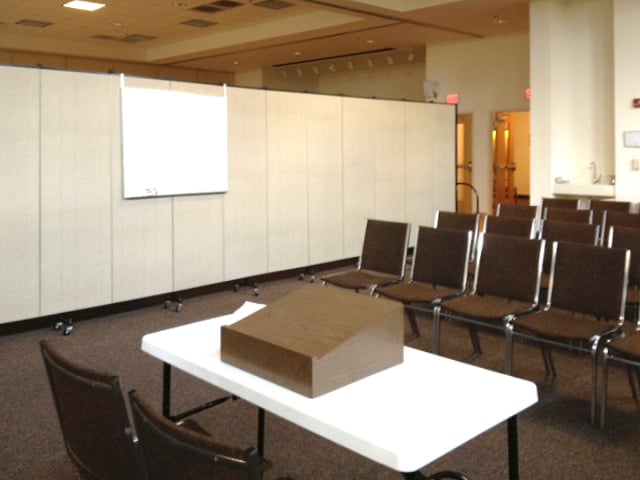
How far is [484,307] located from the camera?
13.6 ft

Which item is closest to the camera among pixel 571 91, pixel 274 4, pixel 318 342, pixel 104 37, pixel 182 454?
pixel 182 454

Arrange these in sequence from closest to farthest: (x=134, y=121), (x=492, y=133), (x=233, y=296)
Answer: (x=134, y=121) → (x=233, y=296) → (x=492, y=133)

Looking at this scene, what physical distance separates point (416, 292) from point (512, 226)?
4.17 ft

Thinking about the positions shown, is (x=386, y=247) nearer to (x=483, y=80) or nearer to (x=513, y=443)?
(x=513, y=443)

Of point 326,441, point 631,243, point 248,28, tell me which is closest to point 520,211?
point 631,243

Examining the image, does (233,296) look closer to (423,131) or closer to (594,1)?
(423,131)

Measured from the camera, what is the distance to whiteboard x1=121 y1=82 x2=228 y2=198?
18.7 ft

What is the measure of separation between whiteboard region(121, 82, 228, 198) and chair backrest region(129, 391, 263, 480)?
4.37 m

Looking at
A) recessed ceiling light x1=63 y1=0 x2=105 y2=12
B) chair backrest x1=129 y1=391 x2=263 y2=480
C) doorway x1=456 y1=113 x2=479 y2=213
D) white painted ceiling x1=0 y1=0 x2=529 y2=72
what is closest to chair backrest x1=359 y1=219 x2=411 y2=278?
chair backrest x1=129 y1=391 x2=263 y2=480

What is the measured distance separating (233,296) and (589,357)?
3475 mm

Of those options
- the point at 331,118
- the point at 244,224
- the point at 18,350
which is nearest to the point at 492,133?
the point at 331,118

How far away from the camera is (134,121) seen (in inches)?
224

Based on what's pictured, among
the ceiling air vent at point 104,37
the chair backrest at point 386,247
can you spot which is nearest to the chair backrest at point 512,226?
the chair backrest at point 386,247

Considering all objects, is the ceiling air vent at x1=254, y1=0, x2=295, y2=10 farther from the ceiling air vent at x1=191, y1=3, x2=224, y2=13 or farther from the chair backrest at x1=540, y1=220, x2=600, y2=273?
the chair backrest at x1=540, y1=220, x2=600, y2=273
